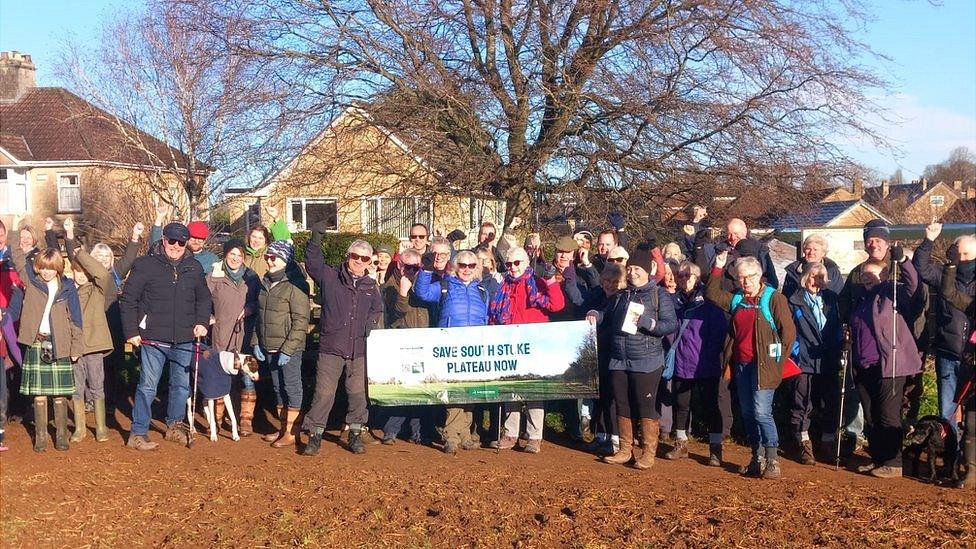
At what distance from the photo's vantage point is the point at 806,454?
8367 mm

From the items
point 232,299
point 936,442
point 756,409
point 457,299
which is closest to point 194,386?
point 232,299

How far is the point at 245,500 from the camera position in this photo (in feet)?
22.7

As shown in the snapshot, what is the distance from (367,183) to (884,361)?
29.9ft

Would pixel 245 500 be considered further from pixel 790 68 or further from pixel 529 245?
pixel 790 68

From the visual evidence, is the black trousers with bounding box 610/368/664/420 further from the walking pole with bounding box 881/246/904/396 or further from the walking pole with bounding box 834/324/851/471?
the walking pole with bounding box 881/246/904/396

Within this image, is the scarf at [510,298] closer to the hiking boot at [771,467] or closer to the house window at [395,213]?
the hiking boot at [771,467]

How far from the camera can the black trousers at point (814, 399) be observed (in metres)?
8.52

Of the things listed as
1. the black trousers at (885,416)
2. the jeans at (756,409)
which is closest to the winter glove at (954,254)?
the black trousers at (885,416)

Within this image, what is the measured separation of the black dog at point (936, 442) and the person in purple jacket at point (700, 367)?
153 cm

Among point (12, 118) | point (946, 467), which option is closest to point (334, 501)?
point (946, 467)

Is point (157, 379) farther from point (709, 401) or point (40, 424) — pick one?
point (709, 401)

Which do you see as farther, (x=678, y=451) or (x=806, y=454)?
(x=678, y=451)

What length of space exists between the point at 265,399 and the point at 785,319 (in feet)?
19.7

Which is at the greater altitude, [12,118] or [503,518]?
[12,118]
